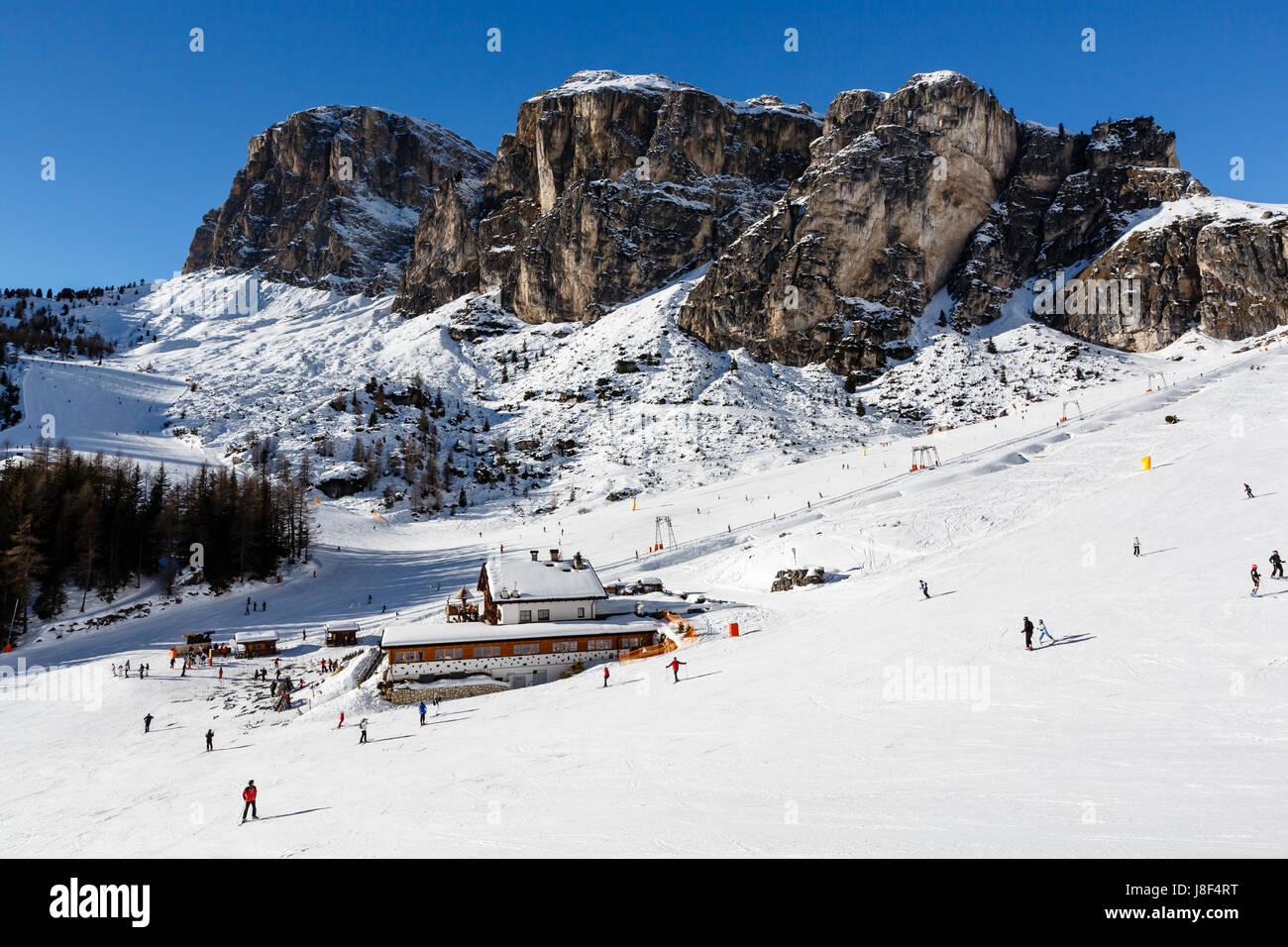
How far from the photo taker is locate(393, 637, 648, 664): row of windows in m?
31.5

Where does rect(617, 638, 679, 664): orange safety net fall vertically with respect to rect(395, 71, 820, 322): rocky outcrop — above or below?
below

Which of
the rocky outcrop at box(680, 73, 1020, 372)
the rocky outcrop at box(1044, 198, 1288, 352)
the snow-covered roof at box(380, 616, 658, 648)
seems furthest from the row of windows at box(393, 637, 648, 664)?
the rocky outcrop at box(1044, 198, 1288, 352)

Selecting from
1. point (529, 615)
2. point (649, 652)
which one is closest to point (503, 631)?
point (529, 615)

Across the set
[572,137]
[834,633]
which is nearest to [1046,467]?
[834,633]

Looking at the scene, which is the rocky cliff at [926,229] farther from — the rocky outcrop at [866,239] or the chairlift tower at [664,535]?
the chairlift tower at [664,535]

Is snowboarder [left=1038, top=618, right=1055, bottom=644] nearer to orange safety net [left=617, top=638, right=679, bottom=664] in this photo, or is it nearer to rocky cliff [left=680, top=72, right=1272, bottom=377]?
orange safety net [left=617, top=638, right=679, bottom=664]

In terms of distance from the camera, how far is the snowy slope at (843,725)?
10.8 m

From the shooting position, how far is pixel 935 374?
128125 millimetres

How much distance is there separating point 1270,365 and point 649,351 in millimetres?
94883

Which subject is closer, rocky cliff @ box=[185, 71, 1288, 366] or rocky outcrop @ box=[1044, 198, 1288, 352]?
rocky outcrop @ box=[1044, 198, 1288, 352]

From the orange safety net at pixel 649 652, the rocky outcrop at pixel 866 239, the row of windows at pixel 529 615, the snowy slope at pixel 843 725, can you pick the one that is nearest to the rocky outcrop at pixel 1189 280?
the rocky outcrop at pixel 866 239

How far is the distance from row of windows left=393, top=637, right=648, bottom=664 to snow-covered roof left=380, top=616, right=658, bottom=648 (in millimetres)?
334

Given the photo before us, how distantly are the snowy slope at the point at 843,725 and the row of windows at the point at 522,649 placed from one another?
2.71 meters

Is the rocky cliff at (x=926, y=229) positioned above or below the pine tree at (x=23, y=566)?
above
